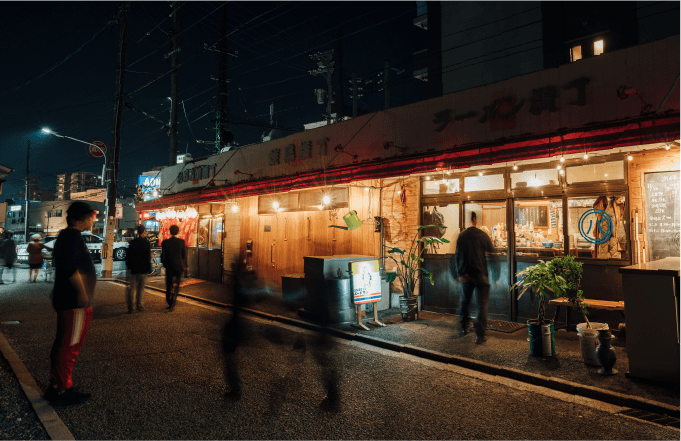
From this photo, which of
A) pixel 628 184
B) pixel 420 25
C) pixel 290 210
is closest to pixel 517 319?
pixel 628 184

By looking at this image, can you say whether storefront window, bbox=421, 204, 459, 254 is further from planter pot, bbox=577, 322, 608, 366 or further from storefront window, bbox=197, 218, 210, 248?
storefront window, bbox=197, 218, 210, 248

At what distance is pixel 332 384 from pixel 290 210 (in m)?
8.84

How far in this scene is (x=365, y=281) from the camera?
849cm

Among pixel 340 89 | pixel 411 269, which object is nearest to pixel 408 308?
pixel 411 269

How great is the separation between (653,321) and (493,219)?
15.3ft

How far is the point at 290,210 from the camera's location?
13445mm

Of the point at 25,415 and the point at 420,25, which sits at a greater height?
the point at 420,25

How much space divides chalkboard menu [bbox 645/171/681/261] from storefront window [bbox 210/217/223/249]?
45.2 feet

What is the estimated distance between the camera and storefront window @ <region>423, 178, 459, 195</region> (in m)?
9.73

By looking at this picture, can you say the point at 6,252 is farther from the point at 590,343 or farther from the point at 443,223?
the point at 590,343

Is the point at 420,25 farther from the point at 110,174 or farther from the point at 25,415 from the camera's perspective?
the point at 25,415

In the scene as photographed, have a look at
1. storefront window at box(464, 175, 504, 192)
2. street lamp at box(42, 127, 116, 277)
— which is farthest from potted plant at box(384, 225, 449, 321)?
street lamp at box(42, 127, 116, 277)

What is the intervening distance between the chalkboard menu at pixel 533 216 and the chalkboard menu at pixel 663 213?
179 cm

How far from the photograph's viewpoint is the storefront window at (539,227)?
328 inches
